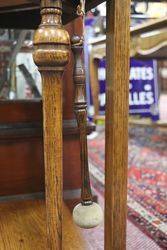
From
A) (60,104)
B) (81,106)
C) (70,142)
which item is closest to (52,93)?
(60,104)

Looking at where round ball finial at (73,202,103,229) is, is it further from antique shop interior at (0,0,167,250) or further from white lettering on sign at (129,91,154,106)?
white lettering on sign at (129,91,154,106)

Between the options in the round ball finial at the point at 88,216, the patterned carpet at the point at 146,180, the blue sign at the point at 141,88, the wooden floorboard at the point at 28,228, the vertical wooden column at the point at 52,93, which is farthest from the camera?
the blue sign at the point at 141,88

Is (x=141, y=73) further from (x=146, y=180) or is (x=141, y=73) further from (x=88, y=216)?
(x=88, y=216)

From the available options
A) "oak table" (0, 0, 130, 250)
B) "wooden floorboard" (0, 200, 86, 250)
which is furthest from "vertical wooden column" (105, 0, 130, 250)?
"wooden floorboard" (0, 200, 86, 250)

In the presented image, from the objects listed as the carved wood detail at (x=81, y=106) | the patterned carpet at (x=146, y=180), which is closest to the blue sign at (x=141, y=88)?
the patterned carpet at (x=146, y=180)

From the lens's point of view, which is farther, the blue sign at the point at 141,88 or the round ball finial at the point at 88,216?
the blue sign at the point at 141,88

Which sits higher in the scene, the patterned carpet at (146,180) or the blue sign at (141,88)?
the blue sign at (141,88)

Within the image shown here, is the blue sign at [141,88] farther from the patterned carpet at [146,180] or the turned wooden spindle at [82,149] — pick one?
the turned wooden spindle at [82,149]

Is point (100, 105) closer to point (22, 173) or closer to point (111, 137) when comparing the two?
point (22, 173)

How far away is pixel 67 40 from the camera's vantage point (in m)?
0.44

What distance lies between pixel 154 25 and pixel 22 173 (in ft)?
3.38

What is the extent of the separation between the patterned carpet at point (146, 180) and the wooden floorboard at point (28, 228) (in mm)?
182

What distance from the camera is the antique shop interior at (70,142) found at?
467mm

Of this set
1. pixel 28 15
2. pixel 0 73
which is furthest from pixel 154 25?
pixel 28 15
